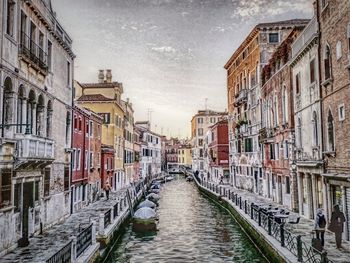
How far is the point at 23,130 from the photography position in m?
15.0

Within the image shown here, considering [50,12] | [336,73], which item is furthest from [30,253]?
[336,73]

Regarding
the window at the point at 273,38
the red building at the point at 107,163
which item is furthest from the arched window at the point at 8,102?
the window at the point at 273,38

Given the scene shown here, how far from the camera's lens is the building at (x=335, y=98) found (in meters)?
14.3

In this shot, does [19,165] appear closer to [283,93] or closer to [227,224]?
[227,224]

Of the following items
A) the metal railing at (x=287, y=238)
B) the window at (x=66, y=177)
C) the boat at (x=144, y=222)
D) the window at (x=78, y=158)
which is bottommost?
the boat at (x=144, y=222)

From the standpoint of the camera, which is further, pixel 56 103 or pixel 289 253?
pixel 56 103

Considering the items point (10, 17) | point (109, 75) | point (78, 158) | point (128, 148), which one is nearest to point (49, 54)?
point (10, 17)

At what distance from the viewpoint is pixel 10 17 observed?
13656 millimetres

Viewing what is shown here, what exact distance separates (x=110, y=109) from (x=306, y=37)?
77.0 feet

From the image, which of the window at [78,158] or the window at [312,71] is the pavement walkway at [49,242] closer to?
the window at [78,158]

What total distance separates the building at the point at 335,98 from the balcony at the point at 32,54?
39.1ft

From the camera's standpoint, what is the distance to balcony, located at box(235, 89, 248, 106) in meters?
38.2

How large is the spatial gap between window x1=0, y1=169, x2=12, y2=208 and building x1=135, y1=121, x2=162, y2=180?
4708cm

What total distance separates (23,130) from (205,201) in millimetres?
26842
